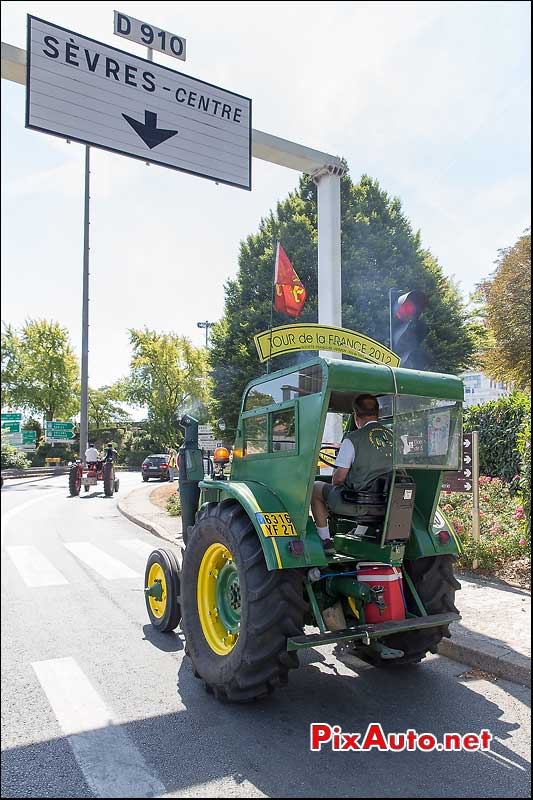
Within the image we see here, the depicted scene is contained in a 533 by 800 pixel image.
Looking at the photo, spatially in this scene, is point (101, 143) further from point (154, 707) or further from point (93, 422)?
point (154, 707)

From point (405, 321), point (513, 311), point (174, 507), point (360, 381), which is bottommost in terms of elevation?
point (174, 507)

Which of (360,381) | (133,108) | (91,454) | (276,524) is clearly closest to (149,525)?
(133,108)

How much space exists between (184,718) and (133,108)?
521cm

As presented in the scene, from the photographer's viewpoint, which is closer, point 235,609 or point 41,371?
point 41,371

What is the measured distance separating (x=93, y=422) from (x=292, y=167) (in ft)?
18.6

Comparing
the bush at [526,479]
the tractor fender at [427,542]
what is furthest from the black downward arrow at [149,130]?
the bush at [526,479]

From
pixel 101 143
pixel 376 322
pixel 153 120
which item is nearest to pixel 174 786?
pixel 101 143

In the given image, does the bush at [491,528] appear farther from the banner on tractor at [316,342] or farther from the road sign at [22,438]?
the road sign at [22,438]

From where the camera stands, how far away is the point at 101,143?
518cm

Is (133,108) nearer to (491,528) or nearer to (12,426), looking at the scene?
(12,426)

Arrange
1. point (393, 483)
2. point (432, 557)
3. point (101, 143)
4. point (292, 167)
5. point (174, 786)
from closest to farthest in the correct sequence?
point (174, 786), point (393, 483), point (432, 557), point (101, 143), point (292, 167)

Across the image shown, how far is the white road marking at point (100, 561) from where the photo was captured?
6.90m

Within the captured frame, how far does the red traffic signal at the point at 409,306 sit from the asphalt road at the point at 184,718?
3525mm

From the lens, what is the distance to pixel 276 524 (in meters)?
3.59
